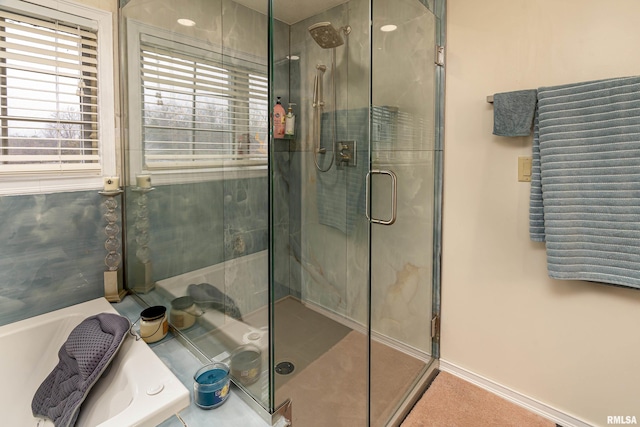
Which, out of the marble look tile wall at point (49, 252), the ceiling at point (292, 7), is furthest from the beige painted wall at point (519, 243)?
the marble look tile wall at point (49, 252)

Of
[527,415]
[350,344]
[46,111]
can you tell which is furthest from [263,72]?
[527,415]

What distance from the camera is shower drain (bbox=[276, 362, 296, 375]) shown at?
46.0 inches

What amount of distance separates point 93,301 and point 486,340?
2.28 metres

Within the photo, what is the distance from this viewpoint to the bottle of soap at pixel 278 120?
1.05m

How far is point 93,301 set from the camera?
1841mm

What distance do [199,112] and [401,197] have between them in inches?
42.5

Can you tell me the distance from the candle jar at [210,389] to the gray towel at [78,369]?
1.32ft

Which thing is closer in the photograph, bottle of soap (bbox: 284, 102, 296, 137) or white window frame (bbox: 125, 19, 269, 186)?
bottle of soap (bbox: 284, 102, 296, 137)

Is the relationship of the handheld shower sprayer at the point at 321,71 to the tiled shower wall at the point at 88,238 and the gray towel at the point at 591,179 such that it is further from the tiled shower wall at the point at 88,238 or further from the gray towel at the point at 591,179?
the gray towel at the point at 591,179

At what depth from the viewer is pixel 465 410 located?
1.68 metres

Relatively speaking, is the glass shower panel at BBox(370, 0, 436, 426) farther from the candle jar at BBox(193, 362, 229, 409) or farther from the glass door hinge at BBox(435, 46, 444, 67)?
the candle jar at BBox(193, 362, 229, 409)

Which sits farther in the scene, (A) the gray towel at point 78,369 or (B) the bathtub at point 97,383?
(A) the gray towel at point 78,369

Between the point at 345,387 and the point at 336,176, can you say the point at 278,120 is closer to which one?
the point at 336,176
